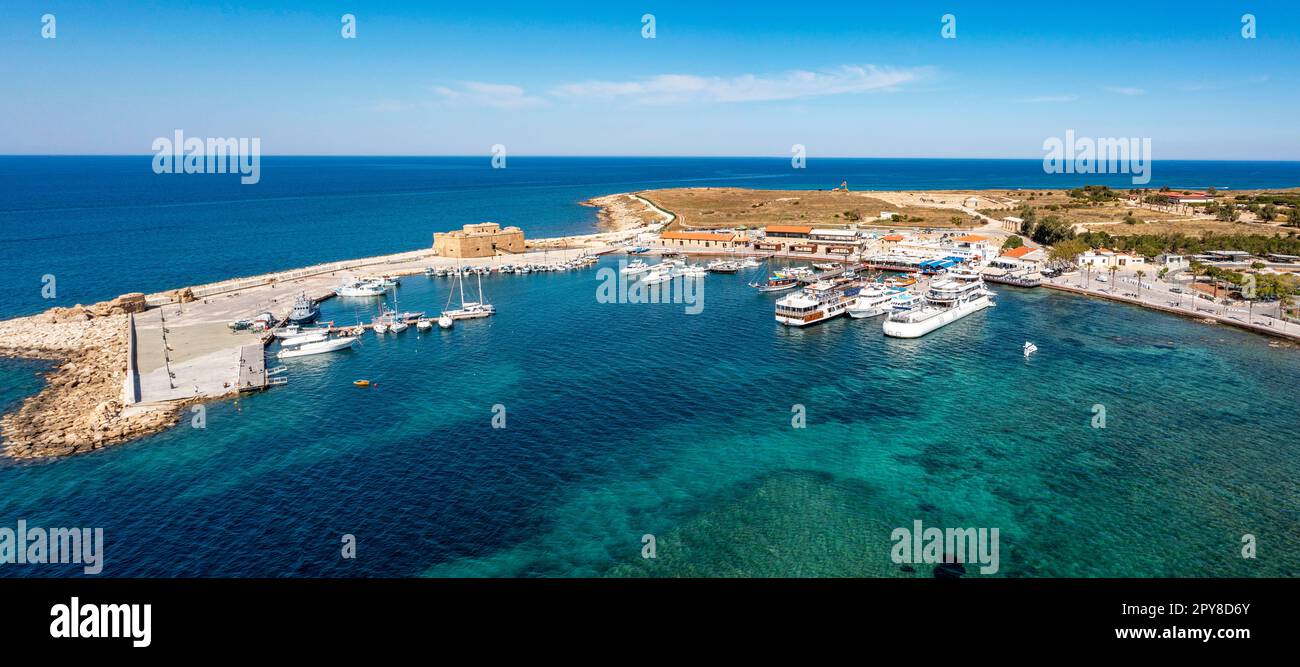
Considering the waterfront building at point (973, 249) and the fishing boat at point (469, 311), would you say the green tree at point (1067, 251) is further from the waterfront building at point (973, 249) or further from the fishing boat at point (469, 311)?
the fishing boat at point (469, 311)

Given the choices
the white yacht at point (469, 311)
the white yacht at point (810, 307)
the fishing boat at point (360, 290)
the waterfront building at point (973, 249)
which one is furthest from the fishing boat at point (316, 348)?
the waterfront building at point (973, 249)

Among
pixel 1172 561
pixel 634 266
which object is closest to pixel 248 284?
pixel 634 266

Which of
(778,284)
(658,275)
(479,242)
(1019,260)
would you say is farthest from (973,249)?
(479,242)

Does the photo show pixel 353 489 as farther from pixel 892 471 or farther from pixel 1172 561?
pixel 1172 561

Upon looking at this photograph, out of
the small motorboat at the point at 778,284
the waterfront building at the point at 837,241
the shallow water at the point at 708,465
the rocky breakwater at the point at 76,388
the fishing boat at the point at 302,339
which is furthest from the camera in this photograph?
the waterfront building at the point at 837,241

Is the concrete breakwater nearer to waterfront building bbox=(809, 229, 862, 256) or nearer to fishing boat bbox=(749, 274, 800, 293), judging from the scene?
fishing boat bbox=(749, 274, 800, 293)

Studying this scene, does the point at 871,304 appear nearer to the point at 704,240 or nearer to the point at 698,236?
the point at 704,240
